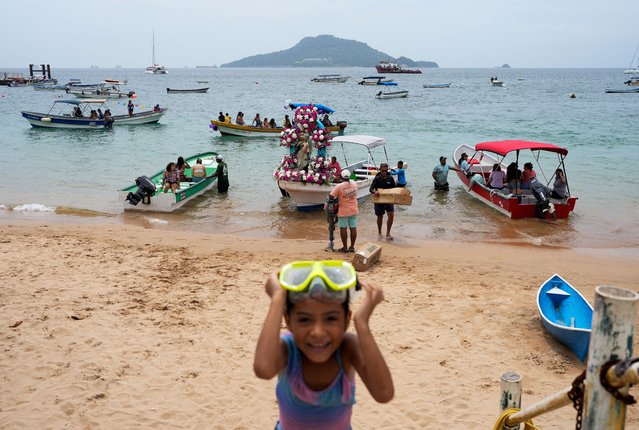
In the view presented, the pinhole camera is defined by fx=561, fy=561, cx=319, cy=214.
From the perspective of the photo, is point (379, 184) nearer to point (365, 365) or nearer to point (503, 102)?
point (365, 365)

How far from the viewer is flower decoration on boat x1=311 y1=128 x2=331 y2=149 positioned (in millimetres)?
15788

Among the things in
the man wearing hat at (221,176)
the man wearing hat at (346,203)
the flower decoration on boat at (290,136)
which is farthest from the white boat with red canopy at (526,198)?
the man wearing hat at (221,176)

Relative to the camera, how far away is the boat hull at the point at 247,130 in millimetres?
32438

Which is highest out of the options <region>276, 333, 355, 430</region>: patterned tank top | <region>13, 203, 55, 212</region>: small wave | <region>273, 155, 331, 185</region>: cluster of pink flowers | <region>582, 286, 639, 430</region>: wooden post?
<region>582, 286, 639, 430</region>: wooden post

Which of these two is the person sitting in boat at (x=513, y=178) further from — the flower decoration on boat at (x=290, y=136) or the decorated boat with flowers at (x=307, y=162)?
the flower decoration on boat at (x=290, y=136)

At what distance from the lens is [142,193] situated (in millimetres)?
16641

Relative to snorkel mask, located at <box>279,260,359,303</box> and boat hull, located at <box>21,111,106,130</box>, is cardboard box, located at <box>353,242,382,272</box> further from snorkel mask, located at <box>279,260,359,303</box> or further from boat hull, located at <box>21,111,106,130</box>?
boat hull, located at <box>21,111,106,130</box>

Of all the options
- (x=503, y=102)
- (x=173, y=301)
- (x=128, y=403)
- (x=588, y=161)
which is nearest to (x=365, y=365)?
(x=128, y=403)

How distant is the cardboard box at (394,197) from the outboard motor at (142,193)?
7.40 metres

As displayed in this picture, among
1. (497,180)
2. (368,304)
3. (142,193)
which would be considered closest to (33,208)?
(142,193)

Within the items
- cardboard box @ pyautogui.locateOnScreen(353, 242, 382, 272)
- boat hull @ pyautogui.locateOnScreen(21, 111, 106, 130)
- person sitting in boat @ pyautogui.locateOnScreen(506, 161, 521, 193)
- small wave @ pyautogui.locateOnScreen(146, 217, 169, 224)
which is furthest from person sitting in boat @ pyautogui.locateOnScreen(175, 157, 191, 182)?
boat hull @ pyautogui.locateOnScreen(21, 111, 106, 130)

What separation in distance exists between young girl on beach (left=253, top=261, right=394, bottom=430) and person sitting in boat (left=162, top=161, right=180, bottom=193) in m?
15.3

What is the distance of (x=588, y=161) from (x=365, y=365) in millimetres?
28957

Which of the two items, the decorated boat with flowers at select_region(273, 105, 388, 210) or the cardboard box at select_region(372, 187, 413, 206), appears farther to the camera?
the decorated boat with flowers at select_region(273, 105, 388, 210)
